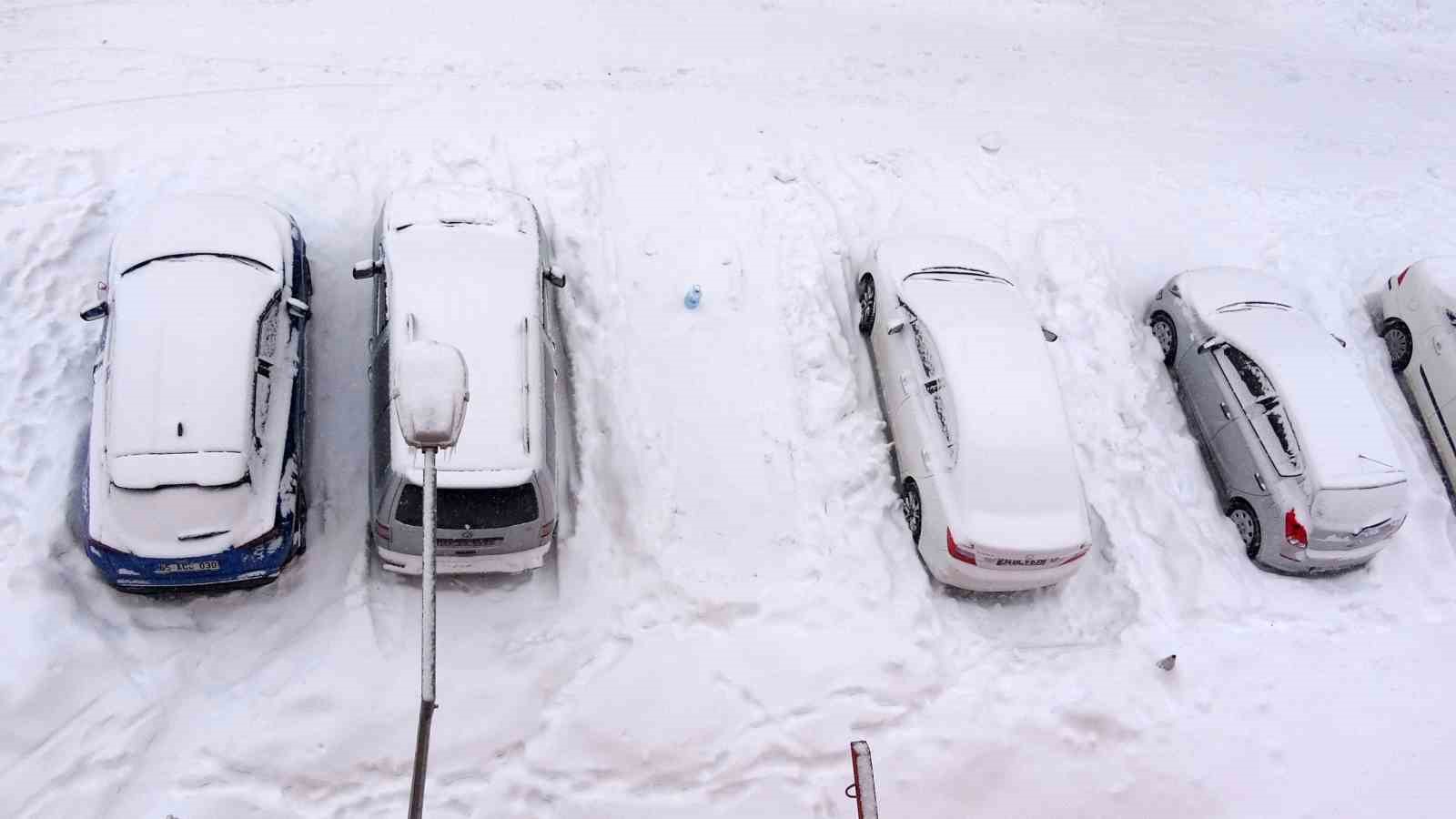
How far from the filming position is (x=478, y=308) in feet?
23.8

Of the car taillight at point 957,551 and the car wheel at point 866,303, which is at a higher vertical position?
the car wheel at point 866,303

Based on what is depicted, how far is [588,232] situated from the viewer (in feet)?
31.1

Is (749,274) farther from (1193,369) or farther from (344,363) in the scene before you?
(1193,369)

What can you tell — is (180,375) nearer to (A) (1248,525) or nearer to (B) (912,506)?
(B) (912,506)

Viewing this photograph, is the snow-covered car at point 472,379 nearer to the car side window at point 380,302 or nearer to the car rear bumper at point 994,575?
the car side window at point 380,302

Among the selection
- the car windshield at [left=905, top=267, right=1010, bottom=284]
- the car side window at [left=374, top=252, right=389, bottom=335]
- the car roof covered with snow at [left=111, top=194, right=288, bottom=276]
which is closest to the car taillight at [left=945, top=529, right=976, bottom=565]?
the car windshield at [left=905, top=267, right=1010, bottom=284]

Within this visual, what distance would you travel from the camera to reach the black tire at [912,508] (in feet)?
27.2

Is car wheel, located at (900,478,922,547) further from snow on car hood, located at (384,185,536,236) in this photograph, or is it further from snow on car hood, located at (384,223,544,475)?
snow on car hood, located at (384,185,536,236)

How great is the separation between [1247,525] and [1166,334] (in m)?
2.20

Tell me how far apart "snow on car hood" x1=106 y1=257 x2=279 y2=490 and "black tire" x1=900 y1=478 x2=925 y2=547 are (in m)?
5.44

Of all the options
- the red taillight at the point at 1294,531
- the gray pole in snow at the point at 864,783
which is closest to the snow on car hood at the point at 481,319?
the gray pole in snow at the point at 864,783

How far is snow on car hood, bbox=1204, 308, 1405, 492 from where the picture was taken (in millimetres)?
8555

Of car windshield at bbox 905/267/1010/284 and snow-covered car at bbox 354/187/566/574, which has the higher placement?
car windshield at bbox 905/267/1010/284

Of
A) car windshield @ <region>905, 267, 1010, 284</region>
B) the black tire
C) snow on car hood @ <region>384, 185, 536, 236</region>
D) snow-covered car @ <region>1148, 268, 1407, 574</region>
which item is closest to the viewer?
snow on car hood @ <region>384, 185, 536, 236</region>
